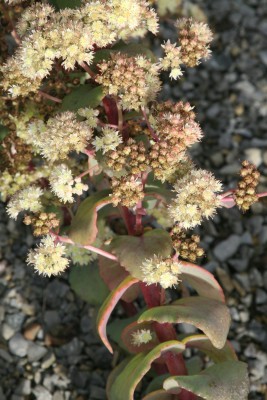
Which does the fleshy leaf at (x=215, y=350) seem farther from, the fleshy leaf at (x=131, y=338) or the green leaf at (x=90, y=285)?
the green leaf at (x=90, y=285)

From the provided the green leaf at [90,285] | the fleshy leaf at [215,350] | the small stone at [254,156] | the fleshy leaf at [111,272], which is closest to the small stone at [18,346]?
the green leaf at [90,285]

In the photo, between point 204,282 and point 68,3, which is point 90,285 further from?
point 68,3

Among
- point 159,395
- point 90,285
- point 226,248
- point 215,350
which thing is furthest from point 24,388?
point 226,248

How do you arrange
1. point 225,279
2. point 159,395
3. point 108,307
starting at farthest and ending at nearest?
point 225,279 → point 159,395 → point 108,307

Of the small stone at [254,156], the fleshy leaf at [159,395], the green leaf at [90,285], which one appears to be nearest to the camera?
the fleshy leaf at [159,395]

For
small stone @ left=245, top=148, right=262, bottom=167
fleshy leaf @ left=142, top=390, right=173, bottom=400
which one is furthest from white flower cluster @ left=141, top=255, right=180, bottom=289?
small stone @ left=245, top=148, right=262, bottom=167

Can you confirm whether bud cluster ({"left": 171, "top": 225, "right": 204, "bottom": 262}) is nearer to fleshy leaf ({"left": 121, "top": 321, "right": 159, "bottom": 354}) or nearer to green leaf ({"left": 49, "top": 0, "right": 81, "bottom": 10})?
Result: fleshy leaf ({"left": 121, "top": 321, "right": 159, "bottom": 354})
